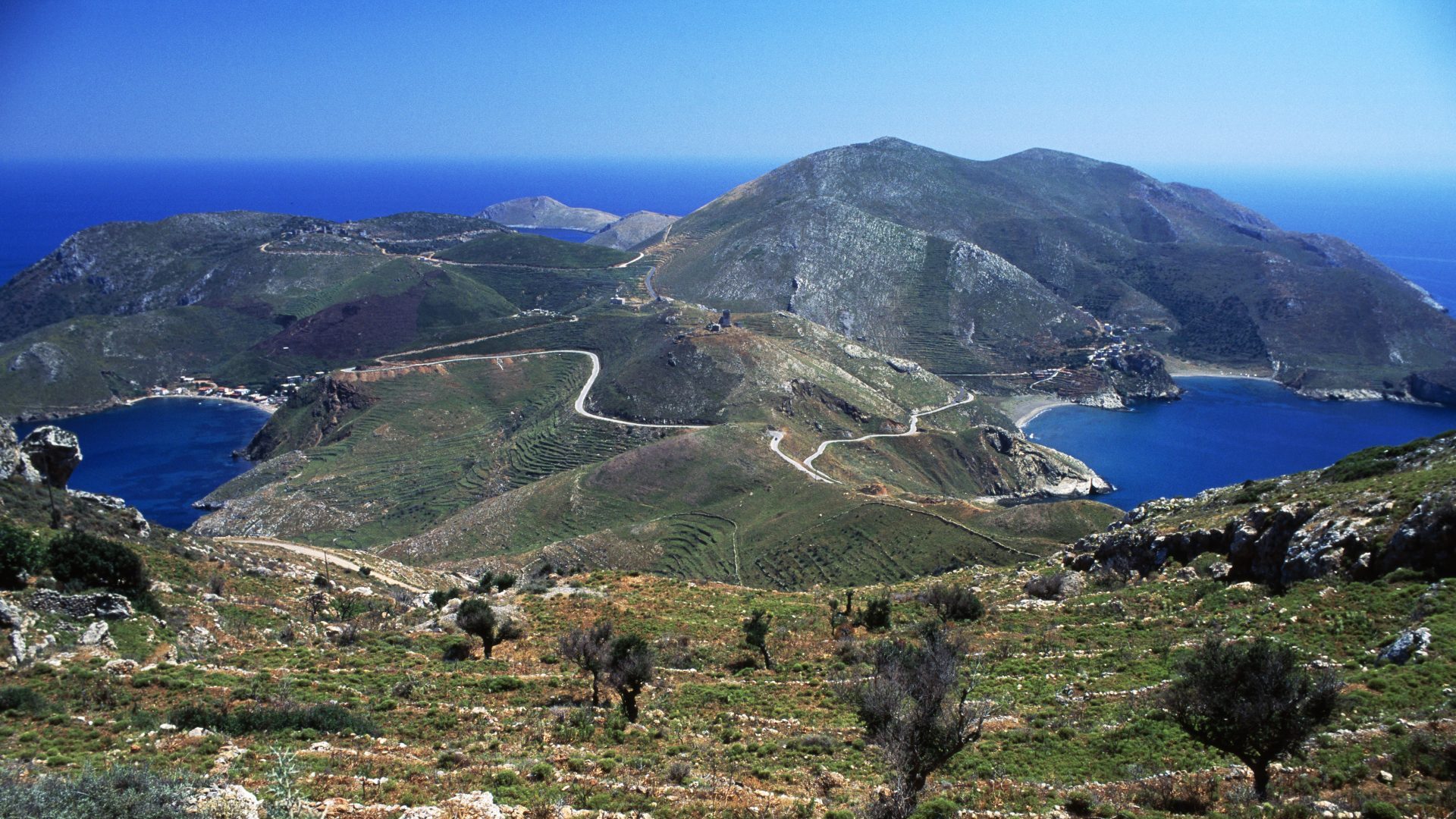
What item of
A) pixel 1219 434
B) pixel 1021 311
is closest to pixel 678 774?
pixel 1219 434

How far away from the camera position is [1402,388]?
156m

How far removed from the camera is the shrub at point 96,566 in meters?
24.0

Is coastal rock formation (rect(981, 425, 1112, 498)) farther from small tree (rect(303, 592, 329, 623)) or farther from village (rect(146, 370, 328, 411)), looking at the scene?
village (rect(146, 370, 328, 411))

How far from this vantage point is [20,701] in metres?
16.4

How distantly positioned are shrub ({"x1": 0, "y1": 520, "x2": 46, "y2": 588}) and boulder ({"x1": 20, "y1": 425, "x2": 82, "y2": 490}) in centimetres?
1493

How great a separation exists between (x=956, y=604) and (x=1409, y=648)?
14.0 metres

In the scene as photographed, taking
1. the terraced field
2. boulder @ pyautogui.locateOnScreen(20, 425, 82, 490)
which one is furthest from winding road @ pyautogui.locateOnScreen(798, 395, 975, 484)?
boulder @ pyautogui.locateOnScreen(20, 425, 82, 490)

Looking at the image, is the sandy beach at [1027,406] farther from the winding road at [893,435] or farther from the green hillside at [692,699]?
the green hillside at [692,699]

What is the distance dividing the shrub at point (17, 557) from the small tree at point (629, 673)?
18.3 metres

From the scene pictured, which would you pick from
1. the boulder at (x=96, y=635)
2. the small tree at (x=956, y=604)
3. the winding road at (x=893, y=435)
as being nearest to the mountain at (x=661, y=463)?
the winding road at (x=893, y=435)

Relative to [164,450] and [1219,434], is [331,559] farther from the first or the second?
[1219,434]

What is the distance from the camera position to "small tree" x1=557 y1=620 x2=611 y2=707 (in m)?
20.7

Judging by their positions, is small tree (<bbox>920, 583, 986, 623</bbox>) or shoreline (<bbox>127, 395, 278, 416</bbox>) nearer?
small tree (<bbox>920, 583, 986, 623</bbox>)

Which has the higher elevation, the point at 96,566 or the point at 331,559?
the point at 96,566
